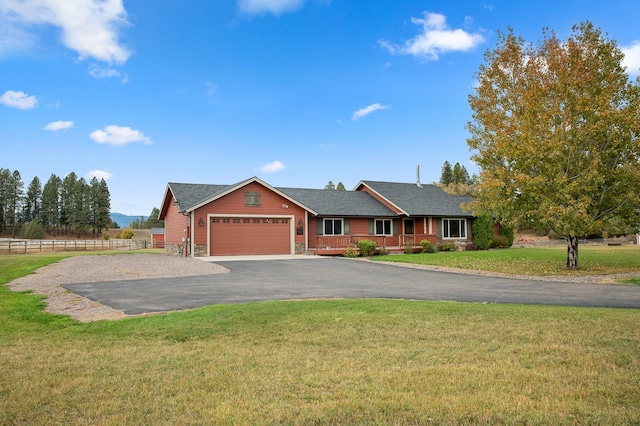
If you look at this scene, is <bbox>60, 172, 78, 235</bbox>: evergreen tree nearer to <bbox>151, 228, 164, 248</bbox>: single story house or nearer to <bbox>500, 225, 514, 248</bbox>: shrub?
<bbox>151, 228, 164, 248</bbox>: single story house

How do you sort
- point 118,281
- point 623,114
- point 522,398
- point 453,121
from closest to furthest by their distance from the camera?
point 522,398
point 118,281
point 623,114
point 453,121

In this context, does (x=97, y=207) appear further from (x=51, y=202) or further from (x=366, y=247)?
(x=366, y=247)

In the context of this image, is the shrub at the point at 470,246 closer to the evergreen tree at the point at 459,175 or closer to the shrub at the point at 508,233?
the shrub at the point at 508,233

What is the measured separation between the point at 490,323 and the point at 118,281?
38.3 ft

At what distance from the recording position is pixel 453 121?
26.6m

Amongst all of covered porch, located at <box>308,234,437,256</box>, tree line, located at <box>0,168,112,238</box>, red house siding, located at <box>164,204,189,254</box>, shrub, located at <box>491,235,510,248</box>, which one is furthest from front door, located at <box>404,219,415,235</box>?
tree line, located at <box>0,168,112,238</box>

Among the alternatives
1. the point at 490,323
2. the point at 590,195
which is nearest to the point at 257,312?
the point at 490,323

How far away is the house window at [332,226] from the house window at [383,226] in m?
2.93

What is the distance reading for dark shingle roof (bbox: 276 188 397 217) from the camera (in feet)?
101

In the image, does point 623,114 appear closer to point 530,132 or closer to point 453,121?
point 530,132

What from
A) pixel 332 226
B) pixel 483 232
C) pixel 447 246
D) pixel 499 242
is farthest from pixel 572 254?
pixel 499 242

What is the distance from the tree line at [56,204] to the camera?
77.9m

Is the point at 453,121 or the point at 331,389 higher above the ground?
the point at 453,121

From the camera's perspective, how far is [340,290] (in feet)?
40.1
